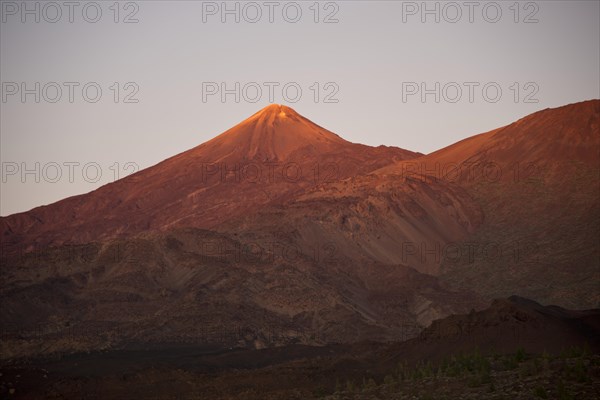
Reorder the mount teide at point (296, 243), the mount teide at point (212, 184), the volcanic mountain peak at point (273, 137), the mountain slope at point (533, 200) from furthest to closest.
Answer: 1. the volcanic mountain peak at point (273, 137)
2. the mount teide at point (212, 184)
3. the mountain slope at point (533, 200)
4. the mount teide at point (296, 243)

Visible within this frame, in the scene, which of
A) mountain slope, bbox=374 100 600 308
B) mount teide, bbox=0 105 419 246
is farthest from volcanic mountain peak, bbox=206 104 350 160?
mountain slope, bbox=374 100 600 308

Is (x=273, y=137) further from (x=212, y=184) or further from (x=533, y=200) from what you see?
(x=533, y=200)

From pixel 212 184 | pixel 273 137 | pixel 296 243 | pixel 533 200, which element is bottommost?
pixel 296 243

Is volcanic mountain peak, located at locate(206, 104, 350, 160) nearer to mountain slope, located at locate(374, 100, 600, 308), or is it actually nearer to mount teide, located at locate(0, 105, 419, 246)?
mount teide, located at locate(0, 105, 419, 246)

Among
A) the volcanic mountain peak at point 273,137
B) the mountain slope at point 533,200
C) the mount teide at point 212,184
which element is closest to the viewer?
the mountain slope at point 533,200

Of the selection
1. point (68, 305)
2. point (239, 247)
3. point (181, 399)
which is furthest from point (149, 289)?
point (181, 399)

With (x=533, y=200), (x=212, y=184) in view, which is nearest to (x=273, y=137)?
(x=212, y=184)

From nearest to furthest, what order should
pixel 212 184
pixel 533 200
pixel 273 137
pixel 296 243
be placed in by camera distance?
pixel 296 243, pixel 533 200, pixel 212 184, pixel 273 137

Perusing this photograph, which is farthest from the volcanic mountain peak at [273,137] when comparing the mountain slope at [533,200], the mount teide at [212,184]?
the mountain slope at [533,200]

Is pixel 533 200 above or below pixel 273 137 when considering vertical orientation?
below

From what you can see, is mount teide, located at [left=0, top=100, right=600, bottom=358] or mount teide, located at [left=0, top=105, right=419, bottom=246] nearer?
mount teide, located at [left=0, top=100, right=600, bottom=358]

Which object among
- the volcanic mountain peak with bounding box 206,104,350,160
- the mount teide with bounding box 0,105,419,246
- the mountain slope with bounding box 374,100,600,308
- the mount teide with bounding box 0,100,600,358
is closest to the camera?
the mount teide with bounding box 0,100,600,358

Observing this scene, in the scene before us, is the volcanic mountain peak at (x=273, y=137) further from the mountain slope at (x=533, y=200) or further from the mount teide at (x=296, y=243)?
Answer: the mountain slope at (x=533, y=200)
